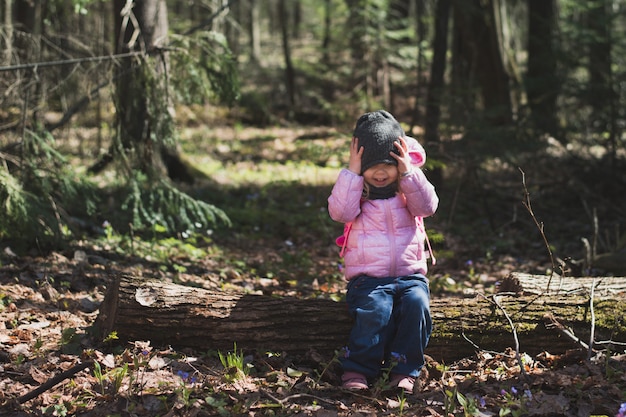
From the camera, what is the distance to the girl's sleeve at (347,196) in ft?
13.5

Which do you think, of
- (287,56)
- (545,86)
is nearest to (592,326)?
(545,86)

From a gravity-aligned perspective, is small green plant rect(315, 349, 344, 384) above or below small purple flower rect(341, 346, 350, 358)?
below

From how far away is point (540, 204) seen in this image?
9859mm

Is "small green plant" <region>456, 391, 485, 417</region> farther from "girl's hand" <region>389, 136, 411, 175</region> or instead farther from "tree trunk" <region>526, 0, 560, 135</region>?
"tree trunk" <region>526, 0, 560, 135</region>

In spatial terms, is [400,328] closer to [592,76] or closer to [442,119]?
[442,119]

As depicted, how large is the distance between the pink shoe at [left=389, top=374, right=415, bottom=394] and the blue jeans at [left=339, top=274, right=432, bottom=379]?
4cm

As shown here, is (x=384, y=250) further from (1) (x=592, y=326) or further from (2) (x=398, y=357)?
(1) (x=592, y=326)

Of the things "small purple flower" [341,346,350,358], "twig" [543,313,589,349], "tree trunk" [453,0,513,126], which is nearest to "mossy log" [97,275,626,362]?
"twig" [543,313,589,349]

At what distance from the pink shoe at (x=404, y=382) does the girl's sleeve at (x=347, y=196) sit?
107 cm

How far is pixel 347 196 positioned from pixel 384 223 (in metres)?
0.33

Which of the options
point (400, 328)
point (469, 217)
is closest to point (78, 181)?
point (400, 328)

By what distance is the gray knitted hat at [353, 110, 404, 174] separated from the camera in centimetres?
411

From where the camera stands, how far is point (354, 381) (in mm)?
3926

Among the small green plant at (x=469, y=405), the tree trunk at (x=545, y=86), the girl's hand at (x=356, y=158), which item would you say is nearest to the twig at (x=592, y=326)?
the small green plant at (x=469, y=405)
